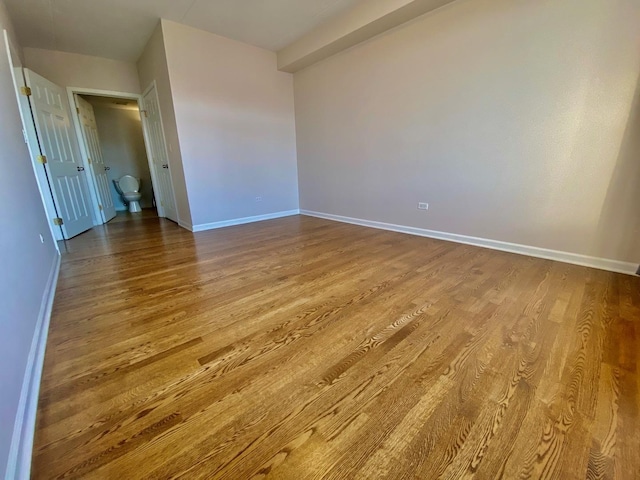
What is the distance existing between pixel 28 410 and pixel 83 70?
519 centimetres

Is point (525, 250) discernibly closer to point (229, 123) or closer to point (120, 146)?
point (229, 123)

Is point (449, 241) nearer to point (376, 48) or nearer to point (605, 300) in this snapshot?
point (605, 300)

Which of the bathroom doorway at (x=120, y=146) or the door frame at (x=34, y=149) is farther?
the bathroom doorway at (x=120, y=146)

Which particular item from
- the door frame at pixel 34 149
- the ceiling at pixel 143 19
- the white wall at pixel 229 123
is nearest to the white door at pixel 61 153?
the door frame at pixel 34 149

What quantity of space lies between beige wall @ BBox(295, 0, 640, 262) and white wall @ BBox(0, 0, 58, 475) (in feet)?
11.4

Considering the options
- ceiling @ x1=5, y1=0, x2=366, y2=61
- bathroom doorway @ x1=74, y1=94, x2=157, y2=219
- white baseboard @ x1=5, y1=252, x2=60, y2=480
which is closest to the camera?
white baseboard @ x1=5, y1=252, x2=60, y2=480

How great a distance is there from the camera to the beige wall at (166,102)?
3516mm

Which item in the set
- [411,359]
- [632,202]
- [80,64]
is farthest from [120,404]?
[80,64]

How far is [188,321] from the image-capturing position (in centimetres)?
164

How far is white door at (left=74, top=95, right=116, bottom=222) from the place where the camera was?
14.5 ft

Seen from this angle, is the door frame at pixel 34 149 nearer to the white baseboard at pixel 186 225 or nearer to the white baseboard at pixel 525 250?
the white baseboard at pixel 186 225

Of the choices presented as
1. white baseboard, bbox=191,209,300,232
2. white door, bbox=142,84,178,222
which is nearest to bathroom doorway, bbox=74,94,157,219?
white door, bbox=142,84,178,222

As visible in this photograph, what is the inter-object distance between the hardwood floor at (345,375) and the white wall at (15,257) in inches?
6.4

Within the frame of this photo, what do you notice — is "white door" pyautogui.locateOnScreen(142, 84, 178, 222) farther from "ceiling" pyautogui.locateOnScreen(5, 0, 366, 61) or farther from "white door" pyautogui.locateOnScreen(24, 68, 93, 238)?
"white door" pyautogui.locateOnScreen(24, 68, 93, 238)
